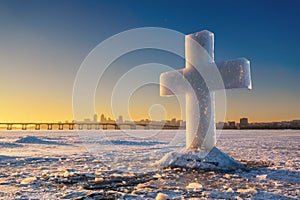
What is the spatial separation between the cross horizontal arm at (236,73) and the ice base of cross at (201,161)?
1.92 metres

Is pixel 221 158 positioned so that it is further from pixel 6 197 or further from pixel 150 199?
pixel 6 197

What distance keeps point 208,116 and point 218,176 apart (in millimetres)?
2276

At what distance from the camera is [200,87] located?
8.28 m

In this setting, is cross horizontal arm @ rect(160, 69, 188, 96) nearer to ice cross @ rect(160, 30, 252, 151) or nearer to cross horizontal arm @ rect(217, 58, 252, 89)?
ice cross @ rect(160, 30, 252, 151)

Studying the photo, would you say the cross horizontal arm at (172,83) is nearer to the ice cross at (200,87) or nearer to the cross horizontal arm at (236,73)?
the ice cross at (200,87)

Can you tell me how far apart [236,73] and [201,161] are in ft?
8.25

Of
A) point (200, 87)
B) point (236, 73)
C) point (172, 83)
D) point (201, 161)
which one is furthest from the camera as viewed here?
point (172, 83)

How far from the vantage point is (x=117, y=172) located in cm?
662

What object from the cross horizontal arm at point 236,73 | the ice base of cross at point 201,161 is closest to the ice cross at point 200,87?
the cross horizontal arm at point 236,73

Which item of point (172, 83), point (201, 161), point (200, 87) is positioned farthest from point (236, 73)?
point (201, 161)

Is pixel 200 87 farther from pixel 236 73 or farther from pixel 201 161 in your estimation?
pixel 201 161

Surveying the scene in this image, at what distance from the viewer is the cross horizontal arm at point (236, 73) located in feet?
24.1

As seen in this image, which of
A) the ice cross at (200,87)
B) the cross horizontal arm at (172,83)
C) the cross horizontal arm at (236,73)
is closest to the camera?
the cross horizontal arm at (236,73)

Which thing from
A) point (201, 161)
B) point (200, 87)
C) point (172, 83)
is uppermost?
point (172, 83)
